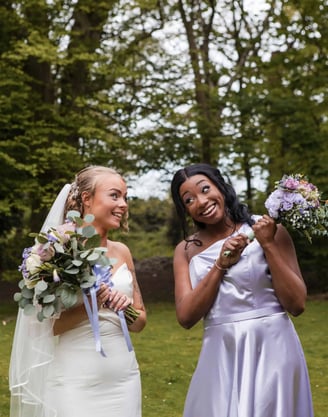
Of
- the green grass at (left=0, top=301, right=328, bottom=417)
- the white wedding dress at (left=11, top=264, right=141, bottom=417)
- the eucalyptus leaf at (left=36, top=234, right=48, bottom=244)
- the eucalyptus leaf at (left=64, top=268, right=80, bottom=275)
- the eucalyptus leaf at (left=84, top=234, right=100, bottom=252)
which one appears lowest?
the green grass at (left=0, top=301, right=328, bottom=417)

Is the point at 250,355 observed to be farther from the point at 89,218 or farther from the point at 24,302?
the point at 24,302

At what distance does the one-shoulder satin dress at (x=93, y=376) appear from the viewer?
3891 millimetres

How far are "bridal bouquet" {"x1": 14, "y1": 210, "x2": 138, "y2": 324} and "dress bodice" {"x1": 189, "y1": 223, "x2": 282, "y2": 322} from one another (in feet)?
2.05

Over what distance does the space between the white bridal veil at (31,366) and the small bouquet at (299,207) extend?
1403 mm

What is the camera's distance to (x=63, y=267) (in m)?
3.72

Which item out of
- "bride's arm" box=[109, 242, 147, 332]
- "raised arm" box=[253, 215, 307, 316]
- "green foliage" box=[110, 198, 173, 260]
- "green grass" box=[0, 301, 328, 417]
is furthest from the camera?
"green foliage" box=[110, 198, 173, 260]

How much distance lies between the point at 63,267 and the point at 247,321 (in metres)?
1.00

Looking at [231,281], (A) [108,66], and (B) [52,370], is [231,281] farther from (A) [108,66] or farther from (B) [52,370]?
(A) [108,66]

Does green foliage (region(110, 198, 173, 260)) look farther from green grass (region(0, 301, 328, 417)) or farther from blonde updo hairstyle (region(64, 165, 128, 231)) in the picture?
blonde updo hairstyle (region(64, 165, 128, 231))

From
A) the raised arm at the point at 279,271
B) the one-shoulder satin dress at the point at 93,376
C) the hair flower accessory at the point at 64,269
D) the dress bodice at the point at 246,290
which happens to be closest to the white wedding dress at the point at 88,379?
the one-shoulder satin dress at the point at 93,376

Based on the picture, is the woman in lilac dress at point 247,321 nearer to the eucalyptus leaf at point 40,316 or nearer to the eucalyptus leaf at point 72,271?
the eucalyptus leaf at point 72,271

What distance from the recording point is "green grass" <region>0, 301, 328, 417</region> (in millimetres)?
8383

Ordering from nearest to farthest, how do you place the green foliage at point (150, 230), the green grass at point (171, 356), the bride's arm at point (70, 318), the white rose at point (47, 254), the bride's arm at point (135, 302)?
the white rose at point (47, 254) → the bride's arm at point (70, 318) → the bride's arm at point (135, 302) → the green grass at point (171, 356) → the green foliage at point (150, 230)

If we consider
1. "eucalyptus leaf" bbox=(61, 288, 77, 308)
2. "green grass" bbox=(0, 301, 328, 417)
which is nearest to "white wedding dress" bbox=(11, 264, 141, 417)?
"eucalyptus leaf" bbox=(61, 288, 77, 308)
